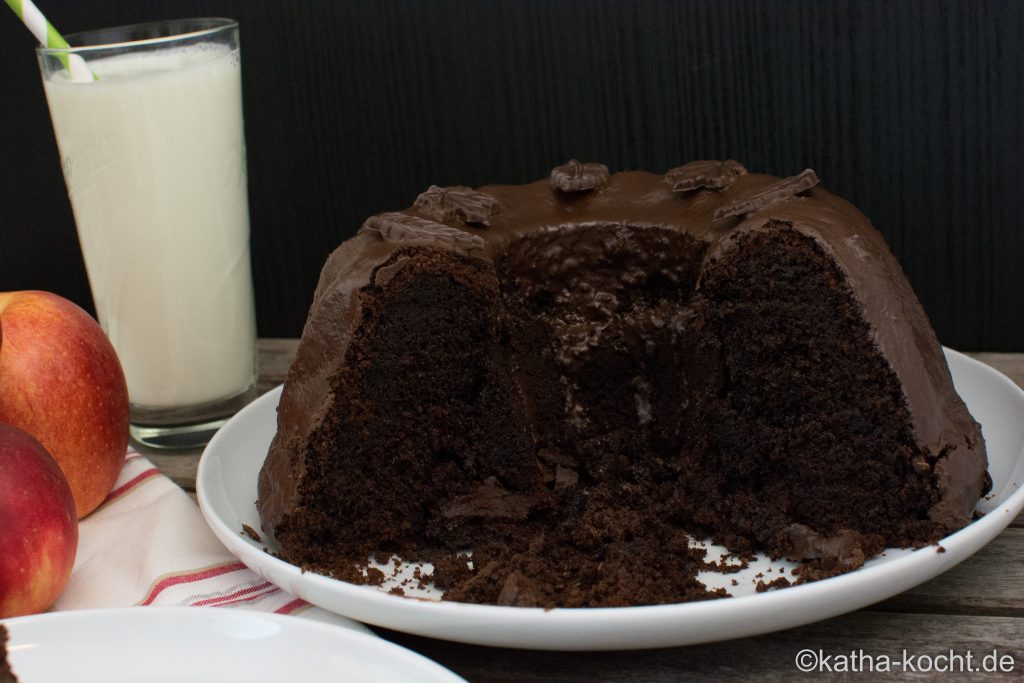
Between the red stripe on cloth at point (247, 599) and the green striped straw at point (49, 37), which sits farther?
the green striped straw at point (49, 37)

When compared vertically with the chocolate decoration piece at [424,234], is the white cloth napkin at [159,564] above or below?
below

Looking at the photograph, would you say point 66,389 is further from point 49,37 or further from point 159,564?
point 49,37

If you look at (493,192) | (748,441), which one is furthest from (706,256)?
(493,192)

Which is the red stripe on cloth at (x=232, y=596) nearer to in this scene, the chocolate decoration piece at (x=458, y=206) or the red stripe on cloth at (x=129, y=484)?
the red stripe on cloth at (x=129, y=484)

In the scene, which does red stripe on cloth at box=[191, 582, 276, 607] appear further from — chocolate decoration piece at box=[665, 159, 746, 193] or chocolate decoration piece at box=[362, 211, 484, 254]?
chocolate decoration piece at box=[665, 159, 746, 193]

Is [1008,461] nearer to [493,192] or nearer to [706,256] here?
[706,256]

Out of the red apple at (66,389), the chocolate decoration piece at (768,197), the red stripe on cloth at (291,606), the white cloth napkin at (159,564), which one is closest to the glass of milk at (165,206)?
the red apple at (66,389)
